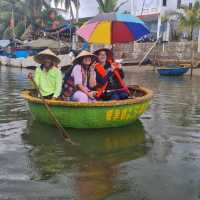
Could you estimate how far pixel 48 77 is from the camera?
28.4ft

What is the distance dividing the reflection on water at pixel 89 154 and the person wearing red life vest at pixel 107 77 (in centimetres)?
75

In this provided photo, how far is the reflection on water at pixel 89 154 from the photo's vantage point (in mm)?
5422

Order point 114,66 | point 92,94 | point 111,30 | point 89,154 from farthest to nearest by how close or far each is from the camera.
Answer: point 111,30 → point 114,66 → point 92,94 → point 89,154

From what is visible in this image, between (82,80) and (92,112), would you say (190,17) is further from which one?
(92,112)

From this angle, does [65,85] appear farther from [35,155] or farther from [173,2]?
[173,2]

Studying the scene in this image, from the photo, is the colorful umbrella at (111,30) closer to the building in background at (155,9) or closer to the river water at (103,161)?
the river water at (103,161)

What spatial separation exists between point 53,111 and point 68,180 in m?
2.73

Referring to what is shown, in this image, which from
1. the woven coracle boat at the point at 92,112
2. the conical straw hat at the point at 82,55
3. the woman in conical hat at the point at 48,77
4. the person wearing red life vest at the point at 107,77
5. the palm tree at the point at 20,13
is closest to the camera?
the woven coracle boat at the point at 92,112

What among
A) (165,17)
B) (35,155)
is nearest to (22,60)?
(165,17)

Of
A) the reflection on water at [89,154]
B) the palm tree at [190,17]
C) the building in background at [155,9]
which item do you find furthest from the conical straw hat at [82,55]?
the building in background at [155,9]

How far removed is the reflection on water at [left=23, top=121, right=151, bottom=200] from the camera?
5422 mm

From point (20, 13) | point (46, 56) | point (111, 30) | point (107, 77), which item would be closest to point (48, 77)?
point (46, 56)

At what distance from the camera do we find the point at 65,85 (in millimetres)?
8742

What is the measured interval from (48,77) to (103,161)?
113 inches
